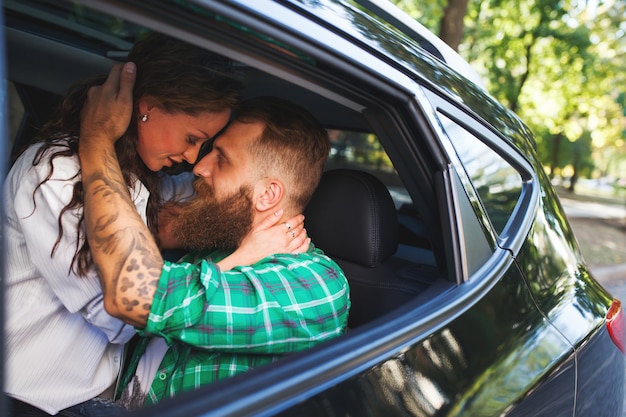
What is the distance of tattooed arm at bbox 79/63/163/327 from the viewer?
120cm

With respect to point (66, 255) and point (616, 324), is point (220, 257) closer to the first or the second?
point (66, 255)

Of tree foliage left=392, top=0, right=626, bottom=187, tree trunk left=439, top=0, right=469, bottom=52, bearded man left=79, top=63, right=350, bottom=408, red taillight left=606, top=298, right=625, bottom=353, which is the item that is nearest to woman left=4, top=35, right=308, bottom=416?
bearded man left=79, top=63, right=350, bottom=408

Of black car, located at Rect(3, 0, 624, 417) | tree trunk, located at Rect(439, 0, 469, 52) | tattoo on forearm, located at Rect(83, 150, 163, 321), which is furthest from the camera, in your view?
tree trunk, located at Rect(439, 0, 469, 52)

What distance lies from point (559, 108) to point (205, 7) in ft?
62.2

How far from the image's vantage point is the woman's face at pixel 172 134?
5.79 ft

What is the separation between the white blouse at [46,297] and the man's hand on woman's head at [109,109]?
106 millimetres

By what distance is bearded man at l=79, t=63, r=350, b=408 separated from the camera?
1.23 m

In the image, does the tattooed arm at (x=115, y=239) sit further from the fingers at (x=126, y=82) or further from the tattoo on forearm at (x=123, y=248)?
the fingers at (x=126, y=82)

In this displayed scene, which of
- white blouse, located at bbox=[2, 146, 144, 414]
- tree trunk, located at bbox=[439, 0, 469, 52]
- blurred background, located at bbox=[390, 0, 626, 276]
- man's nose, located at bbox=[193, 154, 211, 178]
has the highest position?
blurred background, located at bbox=[390, 0, 626, 276]

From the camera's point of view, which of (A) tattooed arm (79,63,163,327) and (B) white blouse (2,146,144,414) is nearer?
(A) tattooed arm (79,63,163,327)

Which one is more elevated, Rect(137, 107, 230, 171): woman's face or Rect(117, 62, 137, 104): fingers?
Rect(117, 62, 137, 104): fingers

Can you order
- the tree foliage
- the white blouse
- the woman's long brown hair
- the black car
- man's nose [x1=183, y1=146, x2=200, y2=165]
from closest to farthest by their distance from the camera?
the black car
the white blouse
the woman's long brown hair
man's nose [x1=183, y1=146, x2=200, y2=165]
the tree foliage

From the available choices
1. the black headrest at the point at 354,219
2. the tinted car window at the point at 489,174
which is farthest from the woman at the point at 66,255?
the tinted car window at the point at 489,174

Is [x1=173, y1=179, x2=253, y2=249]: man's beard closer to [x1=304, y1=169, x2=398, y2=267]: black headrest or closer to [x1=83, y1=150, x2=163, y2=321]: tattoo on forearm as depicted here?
[x1=304, y1=169, x2=398, y2=267]: black headrest
